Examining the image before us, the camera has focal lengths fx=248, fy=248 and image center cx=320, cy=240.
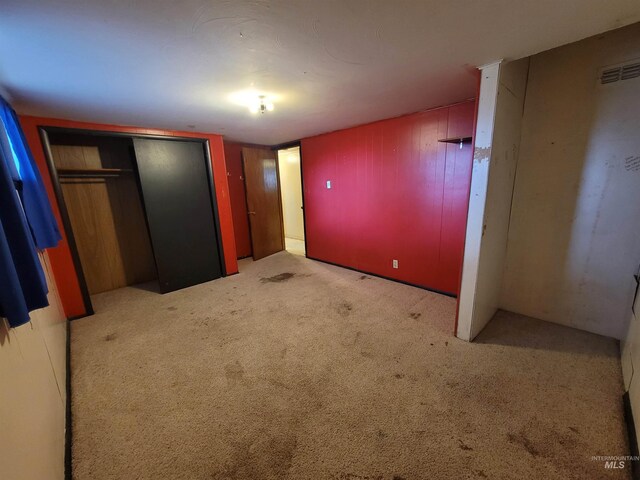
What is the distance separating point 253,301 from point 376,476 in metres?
2.15

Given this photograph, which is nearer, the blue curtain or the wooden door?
the blue curtain

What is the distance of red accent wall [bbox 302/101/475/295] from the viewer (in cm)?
268

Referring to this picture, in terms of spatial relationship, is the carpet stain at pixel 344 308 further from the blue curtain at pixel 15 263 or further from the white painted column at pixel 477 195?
the blue curtain at pixel 15 263

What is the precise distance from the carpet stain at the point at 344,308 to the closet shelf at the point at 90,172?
3.26 metres

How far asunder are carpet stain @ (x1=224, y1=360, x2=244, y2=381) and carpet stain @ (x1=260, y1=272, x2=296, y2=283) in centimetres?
169

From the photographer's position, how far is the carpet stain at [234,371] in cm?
180

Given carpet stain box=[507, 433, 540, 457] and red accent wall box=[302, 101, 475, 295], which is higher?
red accent wall box=[302, 101, 475, 295]

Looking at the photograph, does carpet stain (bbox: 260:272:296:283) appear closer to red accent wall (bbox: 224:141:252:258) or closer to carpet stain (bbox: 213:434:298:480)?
red accent wall (bbox: 224:141:252:258)

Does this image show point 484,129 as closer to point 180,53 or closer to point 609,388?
point 609,388

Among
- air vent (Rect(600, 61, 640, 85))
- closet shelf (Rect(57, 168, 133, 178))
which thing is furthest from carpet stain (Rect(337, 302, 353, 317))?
closet shelf (Rect(57, 168, 133, 178))

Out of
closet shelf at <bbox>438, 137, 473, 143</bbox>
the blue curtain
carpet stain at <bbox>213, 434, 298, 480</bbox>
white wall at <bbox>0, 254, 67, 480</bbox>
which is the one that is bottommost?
carpet stain at <bbox>213, 434, 298, 480</bbox>

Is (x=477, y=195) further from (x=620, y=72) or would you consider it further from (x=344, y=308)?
(x=344, y=308)

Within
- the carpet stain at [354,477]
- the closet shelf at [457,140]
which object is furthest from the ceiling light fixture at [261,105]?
the carpet stain at [354,477]

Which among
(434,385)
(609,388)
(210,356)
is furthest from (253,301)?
(609,388)
